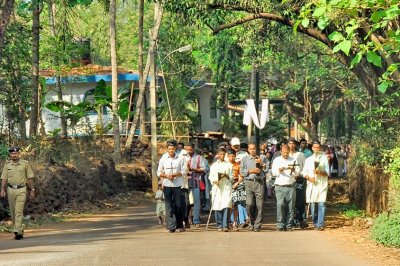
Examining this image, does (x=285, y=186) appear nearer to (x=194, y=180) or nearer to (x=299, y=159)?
(x=299, y=159)

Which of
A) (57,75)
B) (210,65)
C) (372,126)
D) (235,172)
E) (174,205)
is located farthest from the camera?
(210,65)

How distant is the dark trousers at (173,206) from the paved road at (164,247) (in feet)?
1.02

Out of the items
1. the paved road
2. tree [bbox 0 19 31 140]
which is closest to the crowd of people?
the paved road

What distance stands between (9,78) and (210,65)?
78.2 ft

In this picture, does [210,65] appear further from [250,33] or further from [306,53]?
[250,33]

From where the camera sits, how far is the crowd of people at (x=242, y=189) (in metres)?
18.7

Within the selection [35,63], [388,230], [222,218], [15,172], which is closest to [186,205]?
[222,218]

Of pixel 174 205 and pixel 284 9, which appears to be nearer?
pixel 174 205

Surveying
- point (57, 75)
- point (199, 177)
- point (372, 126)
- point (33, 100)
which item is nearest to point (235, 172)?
point (199, 177)

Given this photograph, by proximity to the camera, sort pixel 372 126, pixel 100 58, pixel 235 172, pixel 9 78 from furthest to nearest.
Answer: pixel 100 58 → pixel 9 78 → pixel 372 126 → pixel 235 172

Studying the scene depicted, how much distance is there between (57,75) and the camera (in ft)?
123

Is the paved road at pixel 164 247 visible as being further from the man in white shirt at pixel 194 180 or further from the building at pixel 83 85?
the building at pixel 83 85

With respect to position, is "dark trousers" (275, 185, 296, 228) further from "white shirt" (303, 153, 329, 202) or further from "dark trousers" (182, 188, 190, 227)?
"dark trousers" (182, 188, 190, 227)

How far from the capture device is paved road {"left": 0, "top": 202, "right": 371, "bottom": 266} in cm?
1396
